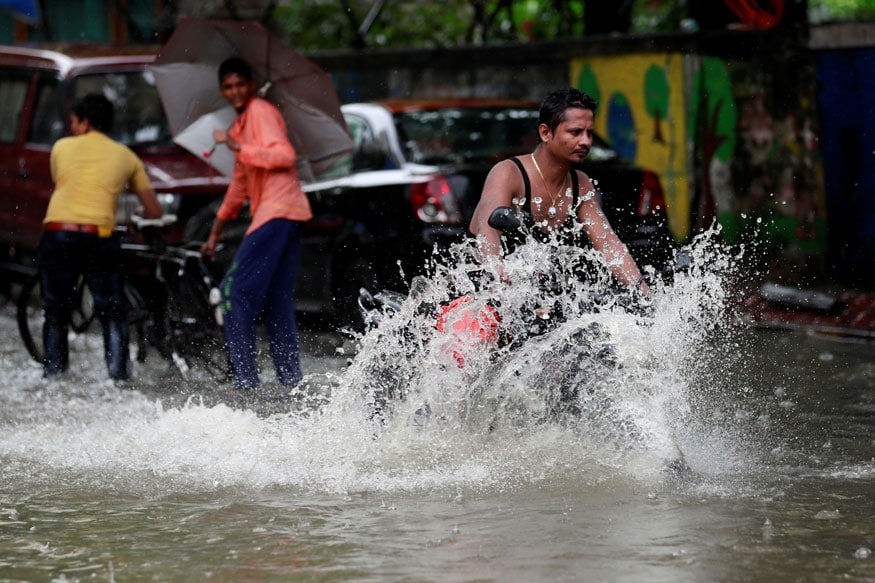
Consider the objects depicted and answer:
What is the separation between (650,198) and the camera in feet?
34.8

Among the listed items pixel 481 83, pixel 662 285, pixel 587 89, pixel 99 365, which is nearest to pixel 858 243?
pixel 587 89

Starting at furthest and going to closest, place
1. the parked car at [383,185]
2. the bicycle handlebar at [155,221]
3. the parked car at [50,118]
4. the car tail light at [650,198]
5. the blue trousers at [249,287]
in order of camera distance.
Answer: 1. the parked car at [50,118]
2. the car tail light at [650,198]
3. the parked car at [383,185]
4. the bicycle handlebar at [155,221]
5. the blue trousers at [249,287]

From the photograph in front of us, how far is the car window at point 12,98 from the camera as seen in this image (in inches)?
515

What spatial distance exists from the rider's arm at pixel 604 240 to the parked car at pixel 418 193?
3642 millimetres

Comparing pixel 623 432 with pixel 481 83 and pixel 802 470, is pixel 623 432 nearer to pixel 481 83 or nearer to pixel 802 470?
pixel 802 470

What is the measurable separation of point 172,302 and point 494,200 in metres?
4.23

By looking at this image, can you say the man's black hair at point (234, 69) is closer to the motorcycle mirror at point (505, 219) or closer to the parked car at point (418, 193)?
the parked car at point (418, 193)

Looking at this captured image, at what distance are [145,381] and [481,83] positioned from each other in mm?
7662

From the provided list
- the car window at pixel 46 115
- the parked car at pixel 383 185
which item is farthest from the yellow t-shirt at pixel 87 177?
the car window at pixel 46 115

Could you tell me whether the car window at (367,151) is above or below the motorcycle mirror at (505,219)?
above

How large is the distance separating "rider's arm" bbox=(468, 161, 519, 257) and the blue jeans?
161 inches

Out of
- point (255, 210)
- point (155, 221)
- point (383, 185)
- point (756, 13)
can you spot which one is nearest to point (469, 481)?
point (255, 210)

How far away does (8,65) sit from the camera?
1323 cm

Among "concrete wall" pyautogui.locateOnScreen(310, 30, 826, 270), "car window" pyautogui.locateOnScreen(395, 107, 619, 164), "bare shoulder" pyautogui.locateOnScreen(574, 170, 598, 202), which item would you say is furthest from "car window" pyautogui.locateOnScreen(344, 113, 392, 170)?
"bare shoulder" pyautogui.locateOnScreen(574, 170, 598, 202)
